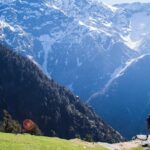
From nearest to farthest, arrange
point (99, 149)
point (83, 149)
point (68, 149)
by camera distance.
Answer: point (68, 149) → point (83, 149) → point (99, 149)

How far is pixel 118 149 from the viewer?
227 ft

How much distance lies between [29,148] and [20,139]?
7.32 meters

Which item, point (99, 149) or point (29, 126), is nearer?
point (99, 149)

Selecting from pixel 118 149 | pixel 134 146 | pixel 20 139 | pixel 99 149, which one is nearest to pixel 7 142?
pixel 20 139

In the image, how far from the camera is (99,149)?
6197 centimetres

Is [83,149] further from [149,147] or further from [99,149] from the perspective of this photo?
[149,147]

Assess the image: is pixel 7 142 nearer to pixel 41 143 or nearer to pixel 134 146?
pixel 41 143

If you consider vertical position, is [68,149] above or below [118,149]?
above

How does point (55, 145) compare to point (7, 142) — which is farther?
point (55, 145)

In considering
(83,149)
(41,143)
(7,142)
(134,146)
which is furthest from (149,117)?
(7,142)

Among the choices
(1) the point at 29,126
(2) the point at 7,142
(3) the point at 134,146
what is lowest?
(1) the point at 29,126

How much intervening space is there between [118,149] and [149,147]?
4646 millimetres

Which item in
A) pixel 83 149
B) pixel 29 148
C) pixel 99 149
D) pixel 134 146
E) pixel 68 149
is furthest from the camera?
pixel 134 146

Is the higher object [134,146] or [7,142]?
[7,142]
